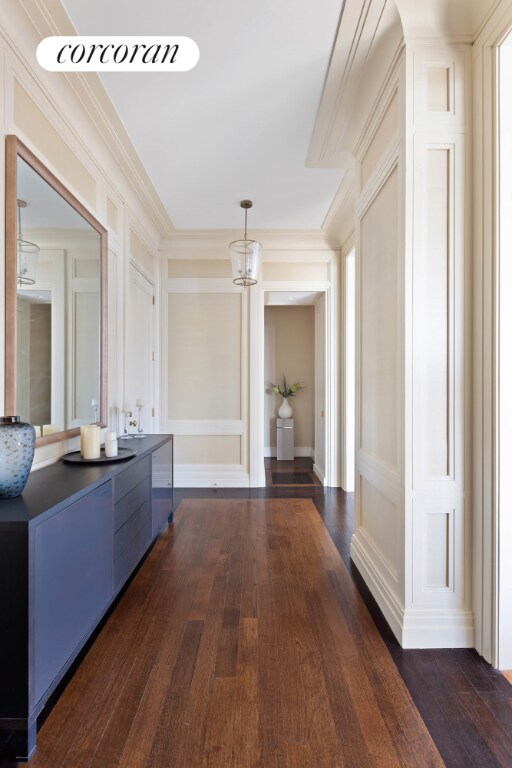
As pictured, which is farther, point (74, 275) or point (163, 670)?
point (74, 275)

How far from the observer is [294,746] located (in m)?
1.34

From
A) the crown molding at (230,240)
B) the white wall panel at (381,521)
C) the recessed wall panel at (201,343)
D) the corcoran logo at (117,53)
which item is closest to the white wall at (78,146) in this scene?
the corcoran logo at (117,53)

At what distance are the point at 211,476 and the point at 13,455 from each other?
330 centimetres

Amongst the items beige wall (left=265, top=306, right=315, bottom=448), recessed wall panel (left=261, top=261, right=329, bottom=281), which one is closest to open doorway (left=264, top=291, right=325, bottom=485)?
beige wall (left=265, top=306, right=315, bottom=448)

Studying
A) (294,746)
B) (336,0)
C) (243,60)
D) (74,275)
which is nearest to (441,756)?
(294,746)

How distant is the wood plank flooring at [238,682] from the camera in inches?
52.4

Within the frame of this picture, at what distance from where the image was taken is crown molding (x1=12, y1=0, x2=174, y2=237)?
1.82 m

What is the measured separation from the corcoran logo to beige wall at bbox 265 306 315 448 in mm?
4827

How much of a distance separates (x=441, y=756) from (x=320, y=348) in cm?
428

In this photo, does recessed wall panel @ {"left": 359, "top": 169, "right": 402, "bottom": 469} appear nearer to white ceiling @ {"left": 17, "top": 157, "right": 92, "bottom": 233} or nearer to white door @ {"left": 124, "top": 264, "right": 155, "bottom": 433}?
white ceiling @ {"left": 17, "top": 157, "right": 92, "bottom": 233}

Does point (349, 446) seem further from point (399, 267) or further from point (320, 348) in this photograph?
point (399, 267)

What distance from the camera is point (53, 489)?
1667 mm

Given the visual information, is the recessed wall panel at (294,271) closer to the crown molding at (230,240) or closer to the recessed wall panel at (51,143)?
the crown molding at (230,240)

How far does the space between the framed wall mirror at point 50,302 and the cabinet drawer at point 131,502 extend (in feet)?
1.67
